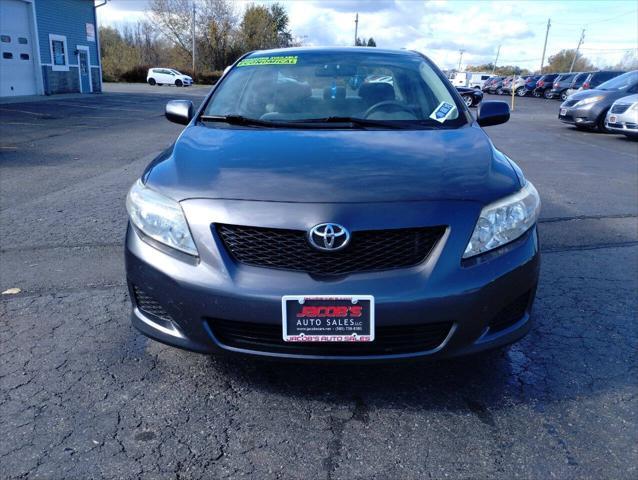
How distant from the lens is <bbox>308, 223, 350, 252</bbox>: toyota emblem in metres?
2.11

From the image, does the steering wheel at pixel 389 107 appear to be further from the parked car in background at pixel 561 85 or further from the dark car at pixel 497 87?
the dark car at pixel 497 87

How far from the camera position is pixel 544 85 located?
1511 inches

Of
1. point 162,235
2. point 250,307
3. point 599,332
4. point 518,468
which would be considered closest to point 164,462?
point 250,307

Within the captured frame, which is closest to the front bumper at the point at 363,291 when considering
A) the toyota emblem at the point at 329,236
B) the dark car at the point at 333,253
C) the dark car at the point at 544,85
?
the dark car at the point at 333,253

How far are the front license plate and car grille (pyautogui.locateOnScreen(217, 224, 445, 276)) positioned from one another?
4.7 inches

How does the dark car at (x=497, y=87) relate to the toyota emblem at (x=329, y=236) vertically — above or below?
below

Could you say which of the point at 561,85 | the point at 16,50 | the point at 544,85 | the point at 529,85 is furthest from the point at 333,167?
the point at 529,85

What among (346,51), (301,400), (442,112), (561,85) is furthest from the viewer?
(561,85)

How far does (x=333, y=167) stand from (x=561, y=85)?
121 ft

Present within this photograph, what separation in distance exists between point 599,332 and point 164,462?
244 cm

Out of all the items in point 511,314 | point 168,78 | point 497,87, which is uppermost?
point 511,314

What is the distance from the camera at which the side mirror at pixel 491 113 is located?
3.76 meters

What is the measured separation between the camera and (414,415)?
2344mm

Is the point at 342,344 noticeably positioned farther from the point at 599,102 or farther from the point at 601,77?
the point at 601,77
